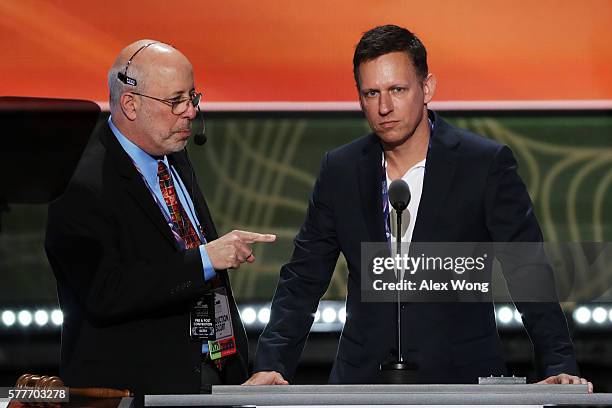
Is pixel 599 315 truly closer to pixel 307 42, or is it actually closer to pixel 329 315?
pixel 329 315

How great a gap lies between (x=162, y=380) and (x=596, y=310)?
2.36 meters

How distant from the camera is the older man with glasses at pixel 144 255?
3174 millimetres

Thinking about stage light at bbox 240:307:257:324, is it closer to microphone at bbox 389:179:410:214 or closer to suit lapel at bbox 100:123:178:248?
suit lapel at bbox 100:123:178:248

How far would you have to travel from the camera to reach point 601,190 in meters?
4.77

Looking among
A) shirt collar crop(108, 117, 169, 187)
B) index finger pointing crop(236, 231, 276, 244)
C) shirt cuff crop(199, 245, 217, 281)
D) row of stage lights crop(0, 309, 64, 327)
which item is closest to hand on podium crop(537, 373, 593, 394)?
index finger pointing crop(236, 231, 276, 244)

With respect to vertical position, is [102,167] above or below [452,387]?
above

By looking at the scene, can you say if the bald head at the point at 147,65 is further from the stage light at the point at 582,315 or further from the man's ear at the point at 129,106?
the stage light at the point at 582,315

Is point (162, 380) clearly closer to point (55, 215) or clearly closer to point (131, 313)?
point (131, 313)

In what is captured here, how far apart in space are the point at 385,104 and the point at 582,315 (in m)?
2.03

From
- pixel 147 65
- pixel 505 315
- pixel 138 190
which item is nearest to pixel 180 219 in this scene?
pixel 138 190

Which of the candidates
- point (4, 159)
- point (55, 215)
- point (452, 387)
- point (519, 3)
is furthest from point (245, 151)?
point (452, 387)

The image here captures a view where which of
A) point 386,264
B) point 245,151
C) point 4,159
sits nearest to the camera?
point 386,264

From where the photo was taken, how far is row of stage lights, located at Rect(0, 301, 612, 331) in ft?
16.0

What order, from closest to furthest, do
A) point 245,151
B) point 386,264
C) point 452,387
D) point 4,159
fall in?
point 452,387 → point 386,264 → point 4,159 → point 245,151
